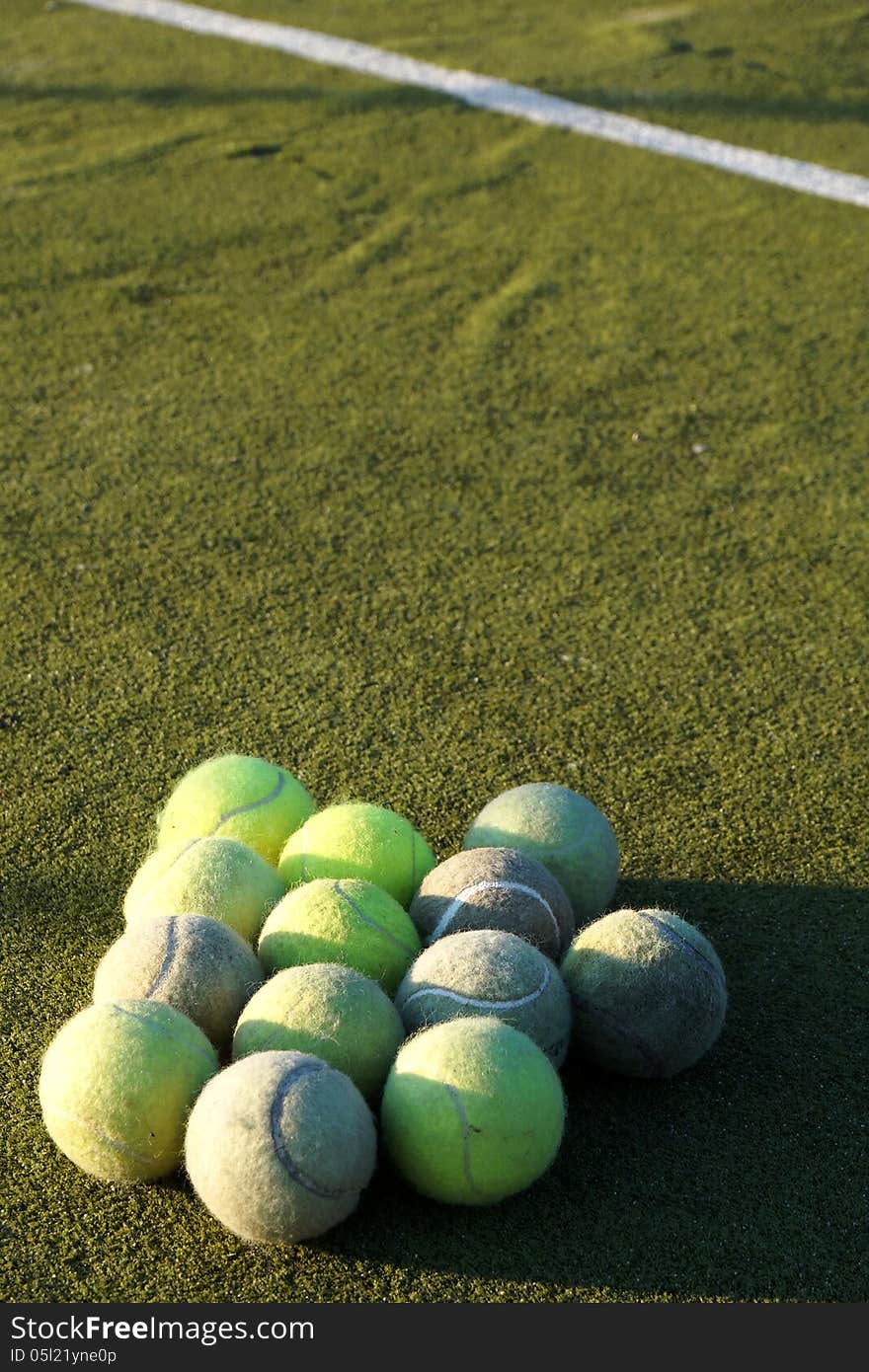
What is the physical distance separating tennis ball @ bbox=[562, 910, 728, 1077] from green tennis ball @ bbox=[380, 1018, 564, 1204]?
0.26m

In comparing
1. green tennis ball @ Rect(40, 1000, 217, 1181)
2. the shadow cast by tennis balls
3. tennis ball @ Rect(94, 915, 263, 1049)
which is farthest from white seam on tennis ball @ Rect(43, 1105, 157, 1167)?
the shadow cast by tennis balls

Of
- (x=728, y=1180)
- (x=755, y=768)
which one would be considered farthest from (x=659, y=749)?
(x=728, y=1180)

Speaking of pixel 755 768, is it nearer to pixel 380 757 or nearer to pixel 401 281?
pixel 380 757

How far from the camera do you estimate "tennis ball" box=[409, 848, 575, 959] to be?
313 cm

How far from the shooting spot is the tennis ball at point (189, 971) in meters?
2.96

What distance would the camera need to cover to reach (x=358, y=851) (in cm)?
331

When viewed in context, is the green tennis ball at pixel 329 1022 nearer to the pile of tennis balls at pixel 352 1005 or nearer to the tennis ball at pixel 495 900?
the pile of tennis balls at pixel 352 1005

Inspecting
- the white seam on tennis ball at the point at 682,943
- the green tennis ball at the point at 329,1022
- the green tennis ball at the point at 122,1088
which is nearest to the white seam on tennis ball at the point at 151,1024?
the green tennis ball at the point at 122,1088

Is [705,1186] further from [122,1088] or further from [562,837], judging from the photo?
[122,1088]

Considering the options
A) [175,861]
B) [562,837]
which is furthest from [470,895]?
[175,861]

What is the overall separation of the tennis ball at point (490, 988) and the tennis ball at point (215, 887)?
41 cm

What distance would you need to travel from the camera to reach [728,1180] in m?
2.93

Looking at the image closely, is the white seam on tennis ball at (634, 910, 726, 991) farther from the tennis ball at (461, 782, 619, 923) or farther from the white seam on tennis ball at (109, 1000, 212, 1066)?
the white seam on tennis ball at (109, 1000, 212, 1066)

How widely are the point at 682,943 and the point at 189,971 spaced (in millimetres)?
1030
